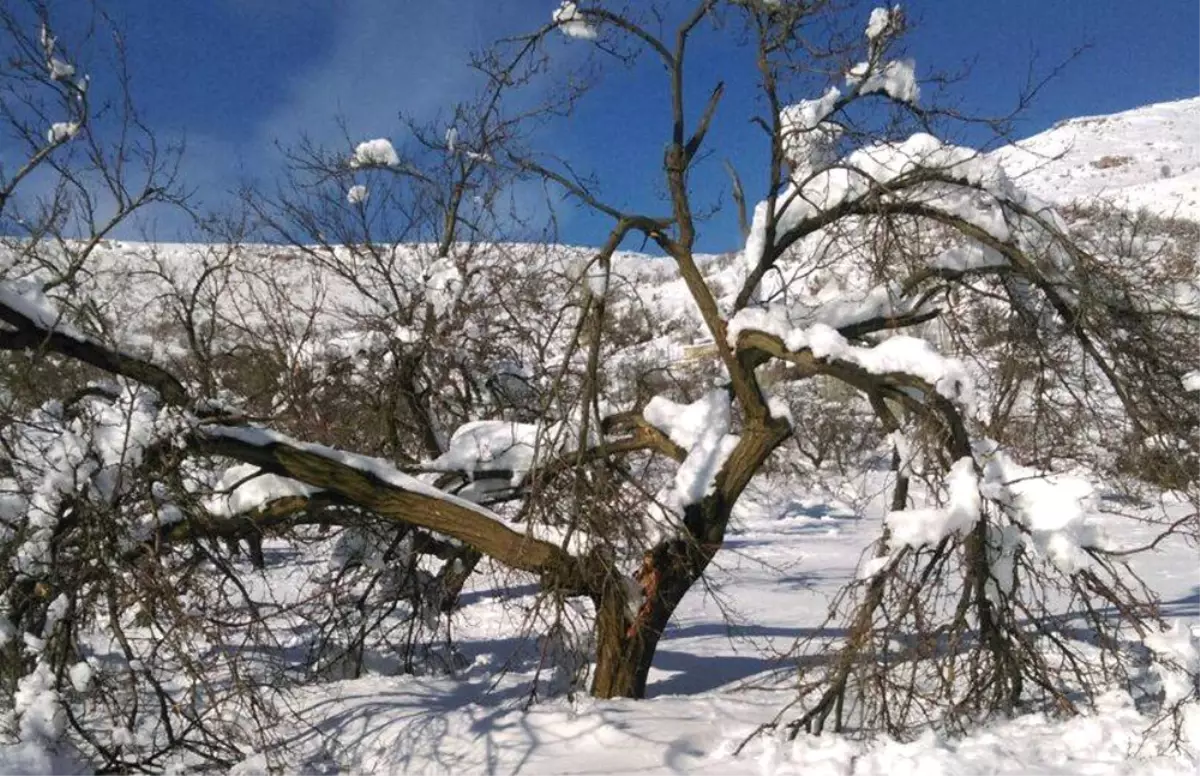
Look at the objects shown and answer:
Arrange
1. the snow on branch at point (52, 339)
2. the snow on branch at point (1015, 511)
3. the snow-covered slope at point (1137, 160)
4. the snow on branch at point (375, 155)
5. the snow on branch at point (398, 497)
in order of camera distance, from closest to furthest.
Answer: the snow on branch at point (1015, 511), the snow on branch at point (52, 339), the snow on branch at point (398, 497), the snow on branch at point (375, 155), the snow-covered slope at point (1137, 160)

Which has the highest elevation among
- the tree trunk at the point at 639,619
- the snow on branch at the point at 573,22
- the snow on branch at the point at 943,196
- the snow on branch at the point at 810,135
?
the snow on branch at the point at 573,22

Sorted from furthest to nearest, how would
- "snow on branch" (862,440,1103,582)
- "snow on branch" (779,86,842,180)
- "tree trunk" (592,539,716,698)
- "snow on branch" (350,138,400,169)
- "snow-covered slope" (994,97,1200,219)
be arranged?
1. "snow-covered slope" (994,97,1200,219)
2. "snow on branch" (350,138,400,169)
3. "snow on branch" (779,86,842,180)
4. "tree trunk" (592,539,716,698)
5. "snow on branch" (862,440,1103,582)

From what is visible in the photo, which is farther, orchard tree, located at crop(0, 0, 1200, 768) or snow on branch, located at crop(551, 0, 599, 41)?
snow on branch, located at crop(551, 0, 599, 41)

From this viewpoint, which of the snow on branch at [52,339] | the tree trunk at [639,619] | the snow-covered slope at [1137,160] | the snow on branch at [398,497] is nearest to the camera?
the snow on branch at [52,339]

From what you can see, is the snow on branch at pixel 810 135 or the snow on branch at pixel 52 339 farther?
the snow on branch at pixel 810 135

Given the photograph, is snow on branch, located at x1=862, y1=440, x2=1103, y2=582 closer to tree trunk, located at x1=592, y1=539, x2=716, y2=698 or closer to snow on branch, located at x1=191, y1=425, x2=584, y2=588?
tree trunk, located at x1=592, y1=539, x2=716, y2=698

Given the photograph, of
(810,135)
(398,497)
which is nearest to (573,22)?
(810,135)

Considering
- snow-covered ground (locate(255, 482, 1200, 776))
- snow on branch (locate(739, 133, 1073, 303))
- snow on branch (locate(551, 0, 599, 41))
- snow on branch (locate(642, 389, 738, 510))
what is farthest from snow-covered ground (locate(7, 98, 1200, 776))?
snow on branch (locate(551, 0, 599, 41))

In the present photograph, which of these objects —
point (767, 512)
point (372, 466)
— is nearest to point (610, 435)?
point (372, 466)

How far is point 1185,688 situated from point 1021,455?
4.08 feet

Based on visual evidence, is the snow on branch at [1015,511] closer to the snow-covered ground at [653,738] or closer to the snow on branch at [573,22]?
the snow-covered ground at [653,738]

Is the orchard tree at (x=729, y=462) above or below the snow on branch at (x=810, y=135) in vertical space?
below

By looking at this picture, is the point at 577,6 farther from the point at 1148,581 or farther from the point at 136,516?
the point at 1148,581

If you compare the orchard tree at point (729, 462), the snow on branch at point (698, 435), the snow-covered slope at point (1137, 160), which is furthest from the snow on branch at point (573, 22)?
the snow-covered slope at point (1137, 160)
